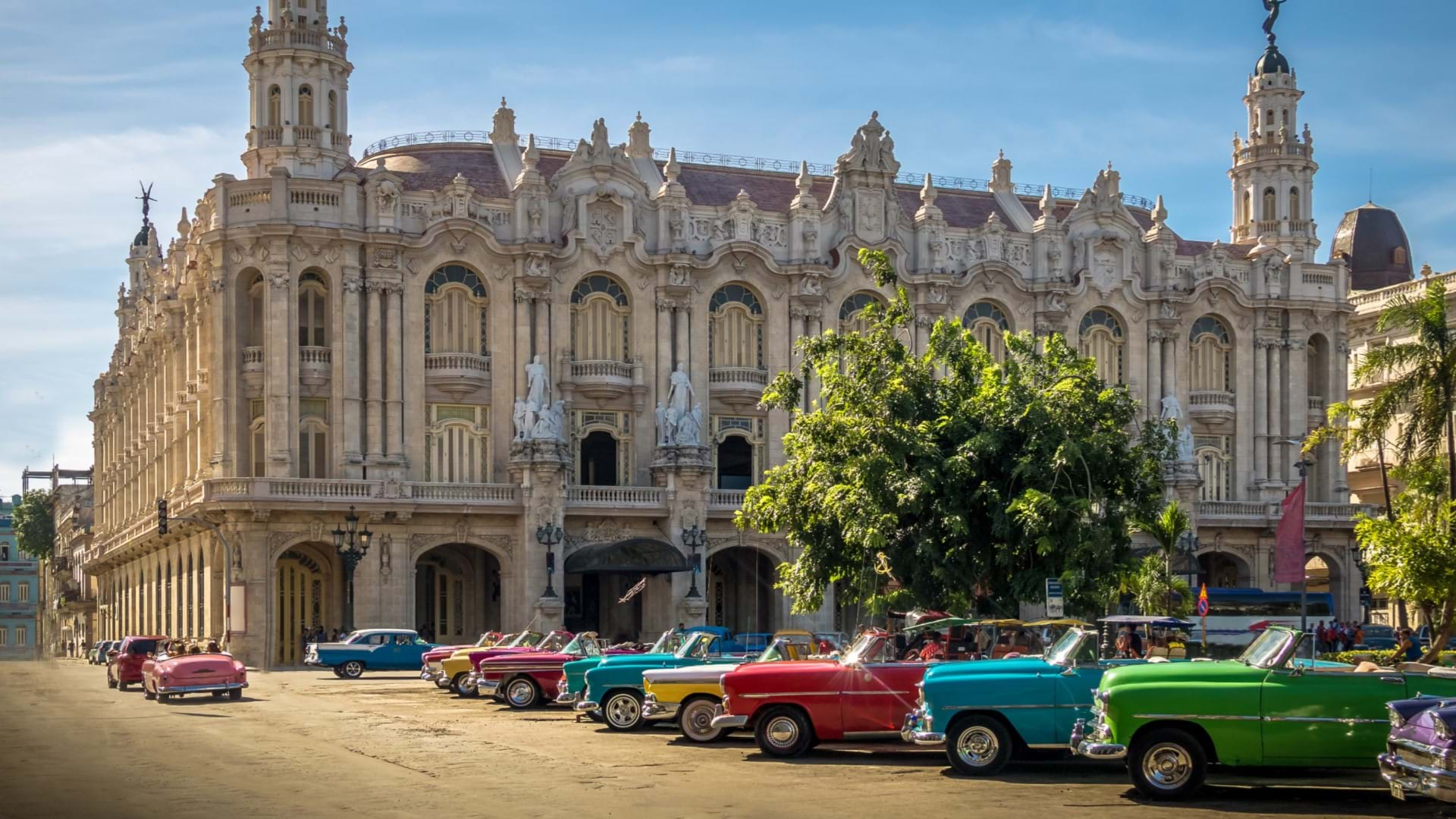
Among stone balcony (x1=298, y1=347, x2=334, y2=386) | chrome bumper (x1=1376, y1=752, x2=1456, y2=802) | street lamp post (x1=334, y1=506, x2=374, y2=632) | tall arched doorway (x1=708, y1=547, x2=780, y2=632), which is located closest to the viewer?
chrome bumper (x1=1376, y1=752, x2=1456, y2=802)

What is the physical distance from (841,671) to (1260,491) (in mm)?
53495

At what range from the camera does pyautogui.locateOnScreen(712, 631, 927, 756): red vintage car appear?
83.1ft

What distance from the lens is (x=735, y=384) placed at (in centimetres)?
6781

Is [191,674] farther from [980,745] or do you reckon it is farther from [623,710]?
[980,745]

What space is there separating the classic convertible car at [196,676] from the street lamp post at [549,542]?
22284 mm

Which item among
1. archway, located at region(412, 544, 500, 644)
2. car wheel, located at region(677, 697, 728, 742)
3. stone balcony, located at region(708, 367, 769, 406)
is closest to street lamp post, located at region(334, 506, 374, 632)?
archway, located at region(412, 544, 500, 644)

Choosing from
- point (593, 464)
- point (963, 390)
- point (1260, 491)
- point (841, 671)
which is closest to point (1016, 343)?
point (963, 390)

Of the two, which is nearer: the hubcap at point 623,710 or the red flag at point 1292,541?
the hubcap at point 623,710

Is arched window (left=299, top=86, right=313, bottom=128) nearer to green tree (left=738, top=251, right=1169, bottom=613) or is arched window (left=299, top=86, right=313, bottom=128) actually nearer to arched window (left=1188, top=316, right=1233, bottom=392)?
green tree (left=738, top=251, right=1169, bottom=613)

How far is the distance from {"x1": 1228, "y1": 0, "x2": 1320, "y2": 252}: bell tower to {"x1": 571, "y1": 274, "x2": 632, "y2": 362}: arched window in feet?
96.4

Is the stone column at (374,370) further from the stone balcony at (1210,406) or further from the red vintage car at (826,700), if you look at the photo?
the red vintage car at (826,700)

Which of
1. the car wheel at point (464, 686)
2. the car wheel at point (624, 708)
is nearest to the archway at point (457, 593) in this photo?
the car wheel at point (464, 686)

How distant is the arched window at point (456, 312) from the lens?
64625 mm

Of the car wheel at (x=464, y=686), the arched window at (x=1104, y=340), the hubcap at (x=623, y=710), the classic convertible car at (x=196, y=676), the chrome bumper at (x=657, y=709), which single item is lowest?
the car wheel at (x=464, y=686)
